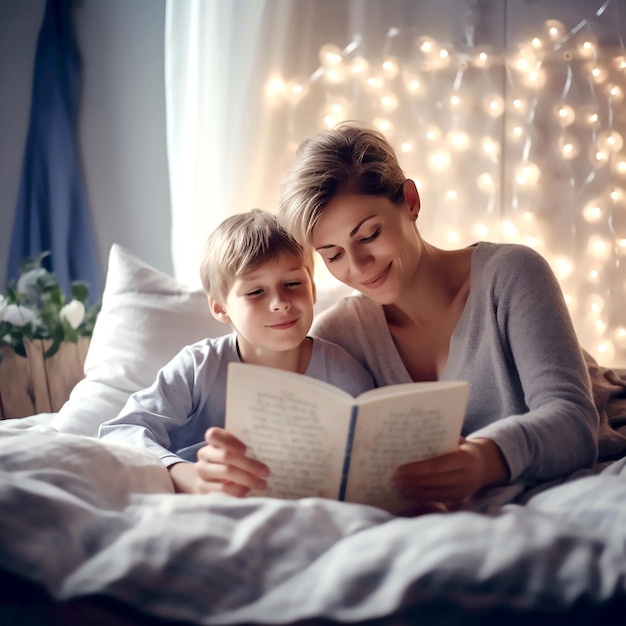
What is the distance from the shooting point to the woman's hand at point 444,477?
81 cm

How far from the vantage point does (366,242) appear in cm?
116

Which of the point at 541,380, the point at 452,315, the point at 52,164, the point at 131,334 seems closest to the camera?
the point at 541,380

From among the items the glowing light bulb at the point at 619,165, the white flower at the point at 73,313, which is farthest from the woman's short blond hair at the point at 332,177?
the glowing light bulb at the point at 619,165

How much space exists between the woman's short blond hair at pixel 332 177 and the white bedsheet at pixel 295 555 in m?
0.55

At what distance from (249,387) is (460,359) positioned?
0.53 m

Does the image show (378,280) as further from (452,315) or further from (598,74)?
(598,74)

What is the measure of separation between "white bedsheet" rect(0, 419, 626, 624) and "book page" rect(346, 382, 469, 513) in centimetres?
7

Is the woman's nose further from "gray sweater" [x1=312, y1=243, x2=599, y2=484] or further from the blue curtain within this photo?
the blue curtain

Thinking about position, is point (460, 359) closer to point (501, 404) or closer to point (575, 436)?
point (501, 404)

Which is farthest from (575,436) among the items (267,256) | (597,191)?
(597,191)

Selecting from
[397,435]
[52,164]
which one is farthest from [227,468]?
[52,164]

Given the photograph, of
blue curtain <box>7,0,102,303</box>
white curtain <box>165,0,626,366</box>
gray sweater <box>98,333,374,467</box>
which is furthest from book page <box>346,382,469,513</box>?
blue curtain <box>7,0,102,303</box>

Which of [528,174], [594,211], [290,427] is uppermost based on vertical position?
[528,174]

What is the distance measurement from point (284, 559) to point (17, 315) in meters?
1.31
